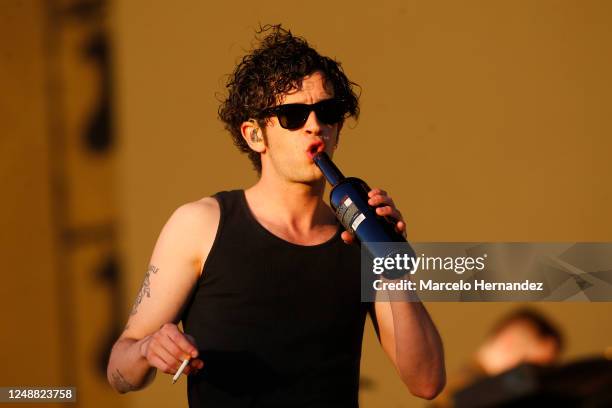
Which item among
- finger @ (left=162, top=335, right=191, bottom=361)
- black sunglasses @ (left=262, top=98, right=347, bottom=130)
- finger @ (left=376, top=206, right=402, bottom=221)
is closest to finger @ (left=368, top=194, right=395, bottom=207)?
finger @ (left=376, top=206, right=402, bottom=221)

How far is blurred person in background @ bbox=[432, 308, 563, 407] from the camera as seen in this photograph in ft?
3.81

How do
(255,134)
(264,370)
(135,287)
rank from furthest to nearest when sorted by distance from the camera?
(135,287), (255,134), (264,370)

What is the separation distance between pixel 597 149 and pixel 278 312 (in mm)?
2592

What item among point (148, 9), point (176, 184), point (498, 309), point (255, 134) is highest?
point (148, 9)

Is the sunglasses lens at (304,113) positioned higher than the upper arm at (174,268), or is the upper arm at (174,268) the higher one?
the sunglasses lens at (304,113)

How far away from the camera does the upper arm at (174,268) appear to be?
2389 mm

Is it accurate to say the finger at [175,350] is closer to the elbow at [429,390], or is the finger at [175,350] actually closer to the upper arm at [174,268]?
the upper arm at [174,268]

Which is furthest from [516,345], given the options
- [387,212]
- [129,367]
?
[129,367]

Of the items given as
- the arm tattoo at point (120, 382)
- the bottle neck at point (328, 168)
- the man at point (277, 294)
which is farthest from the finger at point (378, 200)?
the arm tattoo at point (120, 382)

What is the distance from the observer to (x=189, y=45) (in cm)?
442

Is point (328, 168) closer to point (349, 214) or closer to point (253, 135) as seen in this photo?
point (349, 214)

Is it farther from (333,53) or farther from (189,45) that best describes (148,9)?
(333,53)

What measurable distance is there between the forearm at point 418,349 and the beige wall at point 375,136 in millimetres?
1865

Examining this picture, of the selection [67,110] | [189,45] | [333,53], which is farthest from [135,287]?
[333,53]
